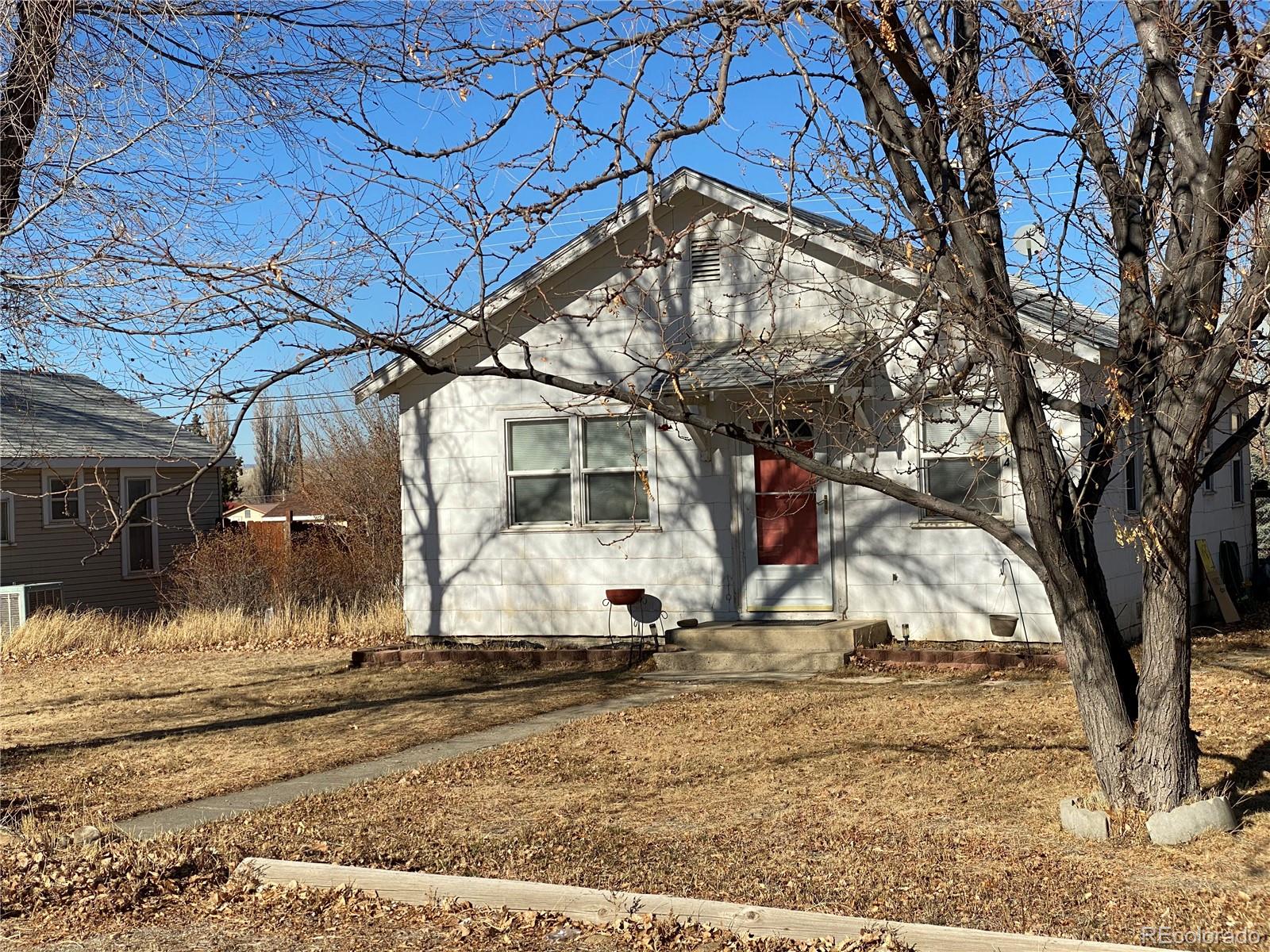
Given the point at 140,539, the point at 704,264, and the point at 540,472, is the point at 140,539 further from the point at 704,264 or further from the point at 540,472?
the point at 704,264

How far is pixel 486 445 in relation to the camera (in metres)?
15.6

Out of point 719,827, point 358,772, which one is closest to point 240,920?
point 719,827

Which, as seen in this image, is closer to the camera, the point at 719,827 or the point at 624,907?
the point at 624,907

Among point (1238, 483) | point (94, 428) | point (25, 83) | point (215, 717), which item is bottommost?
point (215, 717)

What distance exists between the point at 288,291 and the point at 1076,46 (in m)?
4.47

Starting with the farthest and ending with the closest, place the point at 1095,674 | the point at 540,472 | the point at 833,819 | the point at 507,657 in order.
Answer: the point at 540,472, the point at 507,657, the point at 833,819, the point at 1095,674

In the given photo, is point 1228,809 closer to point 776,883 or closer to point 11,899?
point 776,883

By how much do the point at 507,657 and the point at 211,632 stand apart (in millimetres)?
5997

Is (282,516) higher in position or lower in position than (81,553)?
higher

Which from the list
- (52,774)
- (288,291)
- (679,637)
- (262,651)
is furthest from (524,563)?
(288,291)

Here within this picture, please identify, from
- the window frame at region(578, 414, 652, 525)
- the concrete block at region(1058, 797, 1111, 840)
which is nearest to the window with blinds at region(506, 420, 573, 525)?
the window frame at region(578, 414, 652, 525)

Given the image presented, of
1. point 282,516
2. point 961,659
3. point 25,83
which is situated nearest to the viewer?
point 25,83

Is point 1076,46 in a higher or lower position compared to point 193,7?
lower

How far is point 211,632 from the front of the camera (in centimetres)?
1861
